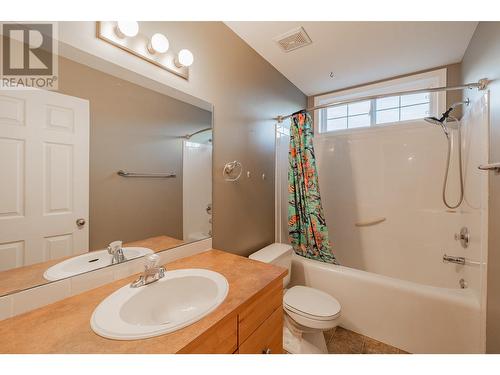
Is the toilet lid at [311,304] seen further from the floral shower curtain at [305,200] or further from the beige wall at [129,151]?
the beige wall at [129,151]

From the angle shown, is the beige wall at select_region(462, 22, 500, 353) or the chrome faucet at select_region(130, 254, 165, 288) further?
the beige wall at select_region(462, 22, 500, 353)

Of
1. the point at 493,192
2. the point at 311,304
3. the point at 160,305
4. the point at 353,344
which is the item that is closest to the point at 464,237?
the point at 493,192

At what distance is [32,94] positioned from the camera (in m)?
0.69

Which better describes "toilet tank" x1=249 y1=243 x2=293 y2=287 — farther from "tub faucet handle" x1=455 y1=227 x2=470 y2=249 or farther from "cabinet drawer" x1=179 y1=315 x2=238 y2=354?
"tub faucet handle" x1=455 y1=227 x2=470 y2=249

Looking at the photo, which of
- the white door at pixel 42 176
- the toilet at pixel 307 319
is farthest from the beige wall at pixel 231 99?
the toilet at pixel 307 319

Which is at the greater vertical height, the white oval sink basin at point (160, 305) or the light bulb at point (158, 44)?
the light bulb at point (158, 44)

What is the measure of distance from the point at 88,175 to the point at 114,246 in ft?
1.07

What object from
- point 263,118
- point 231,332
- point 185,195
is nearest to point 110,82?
point 185,195

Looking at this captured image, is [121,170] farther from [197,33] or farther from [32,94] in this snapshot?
[197,33]

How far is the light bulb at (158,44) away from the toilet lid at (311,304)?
5.46 feet

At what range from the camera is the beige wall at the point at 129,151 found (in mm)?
835

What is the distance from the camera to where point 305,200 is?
1.87 meters

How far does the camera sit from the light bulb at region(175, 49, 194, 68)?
1.12 meters

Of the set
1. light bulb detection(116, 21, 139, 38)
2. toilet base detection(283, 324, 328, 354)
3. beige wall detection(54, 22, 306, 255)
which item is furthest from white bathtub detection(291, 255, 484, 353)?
light bulb detection(116, 21, 139, 38)
